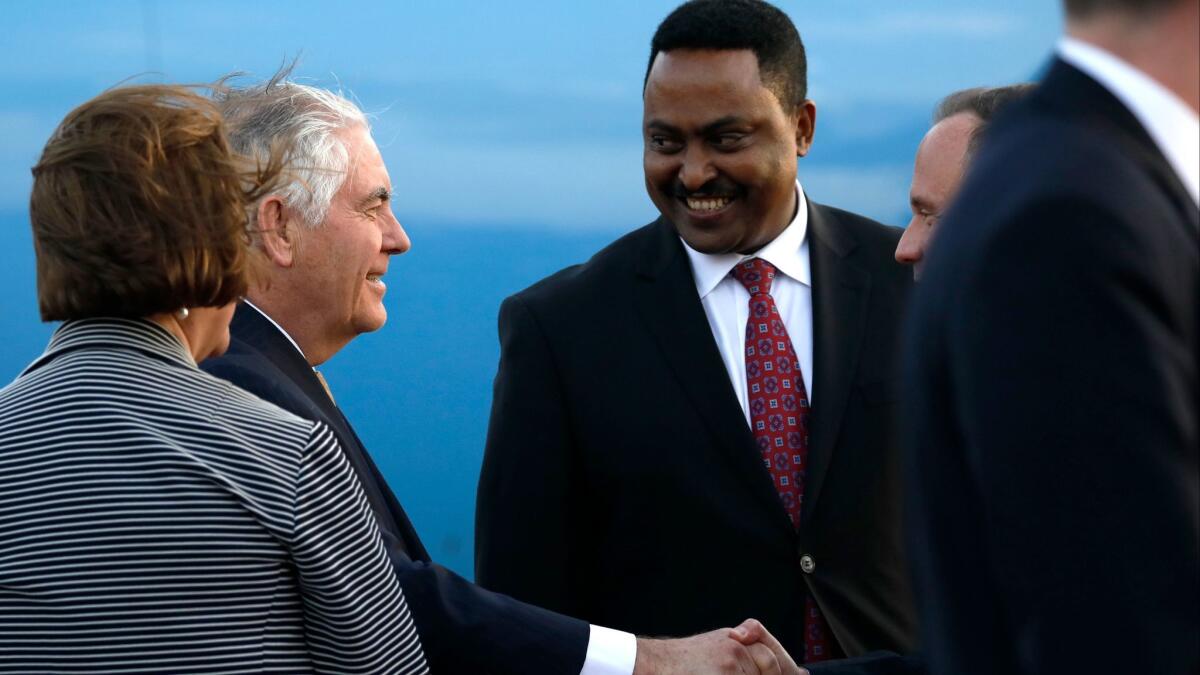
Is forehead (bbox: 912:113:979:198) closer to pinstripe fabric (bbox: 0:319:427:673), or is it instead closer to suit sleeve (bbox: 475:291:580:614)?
suit sleeve (bbox: 475:291:580:614)

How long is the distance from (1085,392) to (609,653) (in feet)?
4.47

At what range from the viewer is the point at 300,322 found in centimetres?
227

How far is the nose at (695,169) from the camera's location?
2.49 meters

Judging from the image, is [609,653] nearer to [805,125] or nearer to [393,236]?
[393,236]

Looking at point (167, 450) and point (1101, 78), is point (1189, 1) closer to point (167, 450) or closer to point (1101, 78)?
point (1101, 78)

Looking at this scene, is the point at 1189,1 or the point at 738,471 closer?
the point at 1189,1

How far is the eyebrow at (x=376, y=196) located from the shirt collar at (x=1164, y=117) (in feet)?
5.53

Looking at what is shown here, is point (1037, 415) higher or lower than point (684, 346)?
higher

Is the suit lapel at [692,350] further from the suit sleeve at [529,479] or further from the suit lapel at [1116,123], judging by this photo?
the suit lapel at [1116,123]

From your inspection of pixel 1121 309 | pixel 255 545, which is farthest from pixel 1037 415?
pixel 255 545

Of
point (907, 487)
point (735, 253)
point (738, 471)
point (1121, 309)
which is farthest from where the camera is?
point (735, 253)

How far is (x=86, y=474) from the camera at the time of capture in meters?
1.48

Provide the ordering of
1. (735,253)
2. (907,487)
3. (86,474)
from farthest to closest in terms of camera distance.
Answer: (735,253) → (86,474) → (907,487)

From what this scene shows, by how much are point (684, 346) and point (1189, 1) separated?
1.67m
